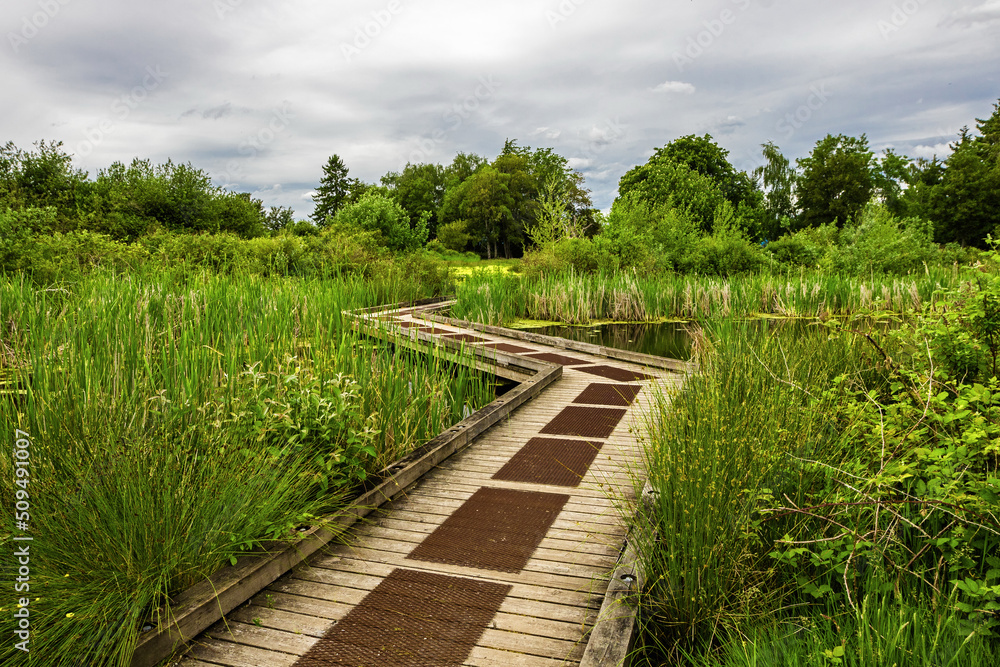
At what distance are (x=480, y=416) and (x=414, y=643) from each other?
308 centimetres

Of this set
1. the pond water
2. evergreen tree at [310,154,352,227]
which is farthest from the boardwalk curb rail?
evergreen tree at [310,154,352,227]

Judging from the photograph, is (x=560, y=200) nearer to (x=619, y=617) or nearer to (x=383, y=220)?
(x=383, y=220)

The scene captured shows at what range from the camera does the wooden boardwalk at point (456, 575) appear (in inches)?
87.0

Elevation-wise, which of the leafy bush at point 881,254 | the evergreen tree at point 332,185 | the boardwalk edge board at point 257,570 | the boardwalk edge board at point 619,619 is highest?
the evergreen tree at point 332,185

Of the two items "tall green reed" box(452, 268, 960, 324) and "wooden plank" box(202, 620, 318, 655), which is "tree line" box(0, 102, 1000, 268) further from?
"wooden plank" box(202, 620, 318, 655)

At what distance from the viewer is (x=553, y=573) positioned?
277 centimetres

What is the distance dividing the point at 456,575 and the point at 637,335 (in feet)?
31.6

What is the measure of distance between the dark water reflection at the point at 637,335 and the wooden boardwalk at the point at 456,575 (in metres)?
6.22

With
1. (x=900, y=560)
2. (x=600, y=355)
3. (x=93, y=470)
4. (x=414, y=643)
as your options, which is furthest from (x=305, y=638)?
(x=600, y=355)

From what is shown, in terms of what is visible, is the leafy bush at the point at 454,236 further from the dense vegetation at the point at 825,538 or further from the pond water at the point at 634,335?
the dense vegetation at the point at 825,538

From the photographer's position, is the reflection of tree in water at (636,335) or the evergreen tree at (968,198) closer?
the reflection of tree in water at (636,335)

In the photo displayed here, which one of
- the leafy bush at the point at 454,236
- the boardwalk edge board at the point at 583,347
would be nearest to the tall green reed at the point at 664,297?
the boardwalk edge board at the point at 583,347

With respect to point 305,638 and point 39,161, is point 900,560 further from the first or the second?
point 39,161

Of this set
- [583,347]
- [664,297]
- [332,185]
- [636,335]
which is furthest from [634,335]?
[332,185]
